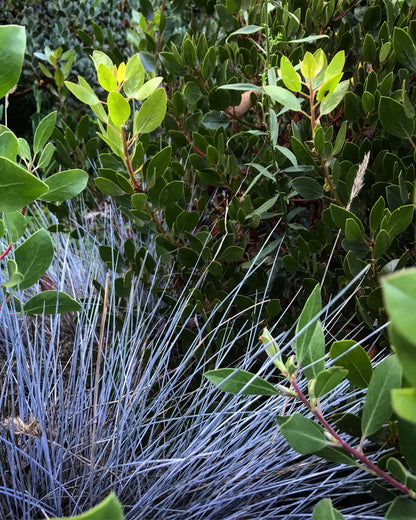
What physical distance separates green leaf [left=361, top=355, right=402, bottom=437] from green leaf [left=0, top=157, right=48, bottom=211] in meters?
0.41

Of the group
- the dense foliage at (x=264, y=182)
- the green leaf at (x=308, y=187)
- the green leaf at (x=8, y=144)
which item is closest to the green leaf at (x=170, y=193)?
the dense foliage at (x=264, y=182)

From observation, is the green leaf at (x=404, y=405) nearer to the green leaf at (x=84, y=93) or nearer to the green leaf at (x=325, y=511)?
the green leaf at (x=325, y=511)

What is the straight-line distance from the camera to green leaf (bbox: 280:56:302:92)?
1043 mm

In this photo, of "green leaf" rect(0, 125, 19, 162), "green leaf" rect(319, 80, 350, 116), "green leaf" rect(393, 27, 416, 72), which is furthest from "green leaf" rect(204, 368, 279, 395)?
"green leaf" rect(393, 27, 416, 72)

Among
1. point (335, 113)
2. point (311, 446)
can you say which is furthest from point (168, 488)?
point (335, 113)

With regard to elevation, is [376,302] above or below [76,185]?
below

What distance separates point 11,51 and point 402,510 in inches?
24.6

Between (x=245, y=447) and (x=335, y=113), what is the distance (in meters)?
0.89

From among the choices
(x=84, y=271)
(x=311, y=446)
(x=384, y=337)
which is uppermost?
(x=311, y=446)

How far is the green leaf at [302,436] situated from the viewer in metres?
0.62

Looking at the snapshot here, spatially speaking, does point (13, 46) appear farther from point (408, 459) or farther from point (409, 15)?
point (409, 15)

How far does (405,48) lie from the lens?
110 centimetres

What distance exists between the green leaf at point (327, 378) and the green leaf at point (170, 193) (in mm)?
589

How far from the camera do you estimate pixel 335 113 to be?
1.45m
